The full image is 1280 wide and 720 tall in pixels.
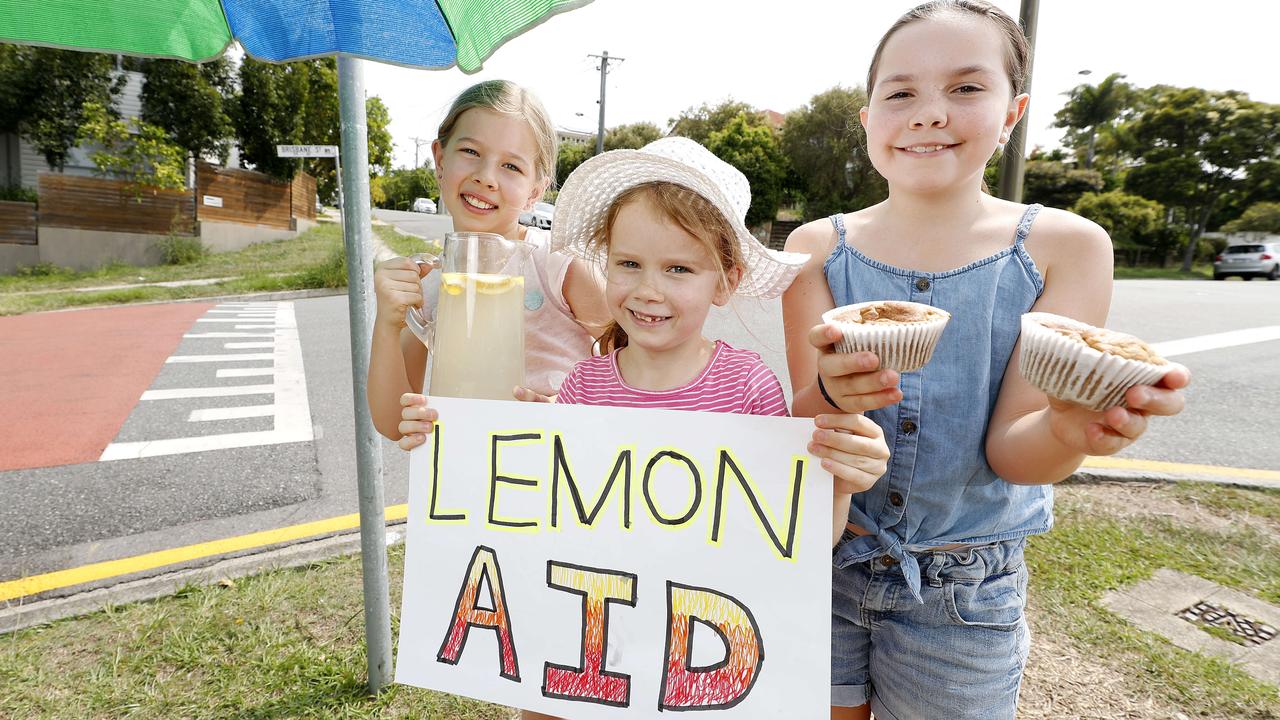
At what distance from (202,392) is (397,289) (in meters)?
5.75

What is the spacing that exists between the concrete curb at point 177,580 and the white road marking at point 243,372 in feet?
13.3

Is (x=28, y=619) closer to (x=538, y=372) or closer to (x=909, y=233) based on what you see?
(x=538, y=372)

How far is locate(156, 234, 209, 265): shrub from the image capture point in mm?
17047

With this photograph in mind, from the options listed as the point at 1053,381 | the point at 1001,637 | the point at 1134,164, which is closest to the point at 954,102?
the point at 1053,381

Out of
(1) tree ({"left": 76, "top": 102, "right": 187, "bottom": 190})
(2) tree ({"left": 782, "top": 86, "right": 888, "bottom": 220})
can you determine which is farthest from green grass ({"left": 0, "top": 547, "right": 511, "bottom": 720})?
(2) tree ({"left": 782, "top": 86, "right": 888, "bottom": 220})

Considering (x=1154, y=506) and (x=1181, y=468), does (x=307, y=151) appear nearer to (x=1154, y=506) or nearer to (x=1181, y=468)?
(x=1154, y=506)

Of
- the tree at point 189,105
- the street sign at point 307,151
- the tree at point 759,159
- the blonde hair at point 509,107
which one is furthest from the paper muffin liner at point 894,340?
the tree at point 759,159

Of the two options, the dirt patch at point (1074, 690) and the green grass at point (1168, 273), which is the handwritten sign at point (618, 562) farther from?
the green grass at point (1168, 273)

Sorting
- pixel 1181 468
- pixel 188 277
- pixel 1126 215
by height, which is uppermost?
pixel 1126 215

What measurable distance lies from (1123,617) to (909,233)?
220 cm

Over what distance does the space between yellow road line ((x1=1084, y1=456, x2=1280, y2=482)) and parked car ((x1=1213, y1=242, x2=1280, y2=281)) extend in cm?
2459

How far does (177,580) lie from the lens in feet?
9.91

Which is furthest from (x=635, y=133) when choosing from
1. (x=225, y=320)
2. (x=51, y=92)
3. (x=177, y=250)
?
(x=225, y=320)

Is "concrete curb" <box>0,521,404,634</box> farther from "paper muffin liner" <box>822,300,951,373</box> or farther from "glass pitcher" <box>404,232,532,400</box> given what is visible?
"paper muffin liner" <box>822,300,951,373</box>
